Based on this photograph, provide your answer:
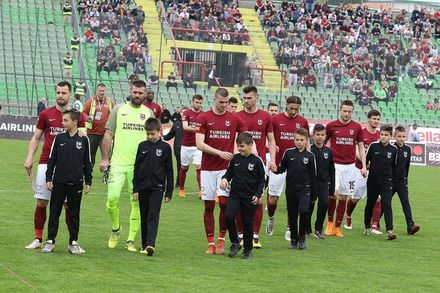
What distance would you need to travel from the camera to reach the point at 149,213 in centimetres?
1327

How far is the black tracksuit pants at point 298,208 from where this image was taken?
48.0ft

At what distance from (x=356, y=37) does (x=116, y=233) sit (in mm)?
37230

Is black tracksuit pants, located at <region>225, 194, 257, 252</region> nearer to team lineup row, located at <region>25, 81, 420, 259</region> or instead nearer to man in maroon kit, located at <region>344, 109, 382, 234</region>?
team lineup row, located at <region>25, 81, 420, 259</region>

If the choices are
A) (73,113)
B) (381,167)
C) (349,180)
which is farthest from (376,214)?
(73,113)

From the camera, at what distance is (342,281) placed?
12.1 m

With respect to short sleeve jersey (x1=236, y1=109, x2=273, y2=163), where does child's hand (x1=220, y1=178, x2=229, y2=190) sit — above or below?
below

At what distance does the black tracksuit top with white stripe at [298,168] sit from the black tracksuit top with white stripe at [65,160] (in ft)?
9.82

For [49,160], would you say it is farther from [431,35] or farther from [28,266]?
[431,35]

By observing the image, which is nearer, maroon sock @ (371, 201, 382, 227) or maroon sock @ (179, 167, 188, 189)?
maroon sock @ (371, 201, 382, 227)

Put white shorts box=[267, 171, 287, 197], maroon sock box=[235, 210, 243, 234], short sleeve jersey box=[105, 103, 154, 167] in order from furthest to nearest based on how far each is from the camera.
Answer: white shorts box=[267, 171, 287, 197] → maroon sock box=[235, 210, 243, 234] → short sleeve jersey box=[105, 103, 154, 167]

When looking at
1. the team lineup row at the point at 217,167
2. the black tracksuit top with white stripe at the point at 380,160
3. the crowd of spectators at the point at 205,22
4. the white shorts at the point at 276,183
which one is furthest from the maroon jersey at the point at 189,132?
the crowd of spectators at the point at 205,22

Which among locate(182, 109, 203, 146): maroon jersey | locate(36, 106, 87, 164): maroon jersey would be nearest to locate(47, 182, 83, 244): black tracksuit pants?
locate(36, 106, 87, 164): maroon jersey

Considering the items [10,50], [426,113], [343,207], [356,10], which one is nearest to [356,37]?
[426,113]

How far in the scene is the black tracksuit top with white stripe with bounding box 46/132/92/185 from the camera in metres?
12.9
